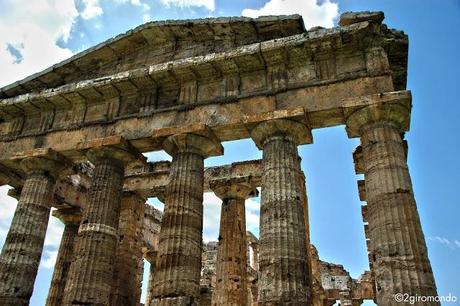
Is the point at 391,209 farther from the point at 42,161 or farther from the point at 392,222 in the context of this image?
the point at 42,161

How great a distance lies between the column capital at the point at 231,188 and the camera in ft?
52.4

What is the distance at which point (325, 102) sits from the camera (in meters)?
10.8

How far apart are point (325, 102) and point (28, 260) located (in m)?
9.85

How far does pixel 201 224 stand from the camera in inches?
436

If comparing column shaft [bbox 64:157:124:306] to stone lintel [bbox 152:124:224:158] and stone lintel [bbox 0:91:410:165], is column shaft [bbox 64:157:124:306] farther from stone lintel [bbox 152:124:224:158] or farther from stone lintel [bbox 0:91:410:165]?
stone lintel [bbox 152:124:224:158]

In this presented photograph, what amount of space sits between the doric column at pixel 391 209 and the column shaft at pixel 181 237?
14.2 ft

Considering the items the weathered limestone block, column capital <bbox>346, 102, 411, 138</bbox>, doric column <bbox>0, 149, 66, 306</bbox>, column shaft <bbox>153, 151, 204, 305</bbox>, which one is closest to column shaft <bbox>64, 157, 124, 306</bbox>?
column shaft <bbox>153, 151, 204, 305</bbox>

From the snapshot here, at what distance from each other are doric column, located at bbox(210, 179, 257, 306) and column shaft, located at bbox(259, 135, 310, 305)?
5.13 meters

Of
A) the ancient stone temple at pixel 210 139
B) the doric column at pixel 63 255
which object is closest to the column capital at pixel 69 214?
the doric column at pixel 63 255

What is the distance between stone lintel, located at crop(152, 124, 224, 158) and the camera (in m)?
11.5

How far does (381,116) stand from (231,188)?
24.3 ft

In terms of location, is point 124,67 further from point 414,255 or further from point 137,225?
point 414,255

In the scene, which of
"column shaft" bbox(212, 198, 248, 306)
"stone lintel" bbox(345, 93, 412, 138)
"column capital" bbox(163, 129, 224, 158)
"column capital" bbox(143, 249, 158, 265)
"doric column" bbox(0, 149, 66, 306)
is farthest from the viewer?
"column capital" bbox(143, 249, 158, 265)

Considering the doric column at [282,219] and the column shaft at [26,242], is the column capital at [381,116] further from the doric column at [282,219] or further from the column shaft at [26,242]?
the column shaft at [26,242]
